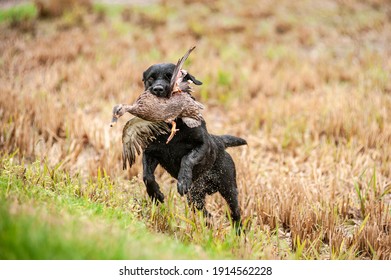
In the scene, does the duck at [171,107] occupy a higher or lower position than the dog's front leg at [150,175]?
higher

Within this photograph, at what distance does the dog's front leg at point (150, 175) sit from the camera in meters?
3.25

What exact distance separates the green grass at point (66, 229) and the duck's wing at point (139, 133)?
1.57 ft

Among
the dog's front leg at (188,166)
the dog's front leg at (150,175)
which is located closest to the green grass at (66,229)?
the dog's front leg at (150,175)

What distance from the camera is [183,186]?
2932 mm

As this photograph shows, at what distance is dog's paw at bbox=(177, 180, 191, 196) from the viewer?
9.51 ft

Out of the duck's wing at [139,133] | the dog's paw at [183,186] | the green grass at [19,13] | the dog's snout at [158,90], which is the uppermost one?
the green grass at [19,13]

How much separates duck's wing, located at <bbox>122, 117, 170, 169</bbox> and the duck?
7cm

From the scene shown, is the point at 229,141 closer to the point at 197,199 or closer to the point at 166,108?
the point at 197,199

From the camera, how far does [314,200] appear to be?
405cm

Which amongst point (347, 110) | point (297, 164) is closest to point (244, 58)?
point (347, 110)

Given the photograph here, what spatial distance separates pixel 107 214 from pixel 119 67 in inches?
205

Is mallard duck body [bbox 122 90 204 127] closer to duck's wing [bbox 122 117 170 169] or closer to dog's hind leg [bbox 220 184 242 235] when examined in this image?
duck's wing [bbox 122 117 170 169]

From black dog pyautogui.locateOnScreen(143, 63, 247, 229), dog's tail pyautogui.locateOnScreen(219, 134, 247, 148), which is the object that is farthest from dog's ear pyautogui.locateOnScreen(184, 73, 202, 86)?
A: dog's tail pyautogui.locateOnScreen(219, 134, 247, 148)

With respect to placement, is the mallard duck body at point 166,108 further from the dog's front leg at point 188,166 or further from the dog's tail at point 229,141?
the dog's tail at point 229,141
